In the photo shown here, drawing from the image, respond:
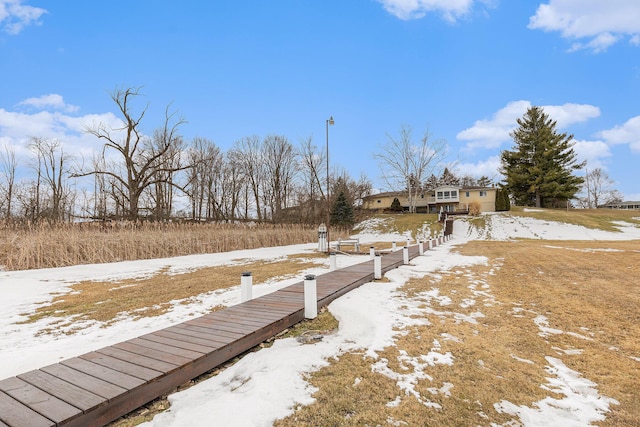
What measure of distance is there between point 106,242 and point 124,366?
10.4 m

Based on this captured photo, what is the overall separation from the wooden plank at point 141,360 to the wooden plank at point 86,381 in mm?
330

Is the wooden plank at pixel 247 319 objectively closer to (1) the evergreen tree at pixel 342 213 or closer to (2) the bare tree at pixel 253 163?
(1) the evergreen tree at pixel 342 213

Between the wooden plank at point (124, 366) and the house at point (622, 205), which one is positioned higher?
the house at point (622, 205)

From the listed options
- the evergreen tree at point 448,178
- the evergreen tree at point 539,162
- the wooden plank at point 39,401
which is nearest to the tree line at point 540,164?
the evergreen tree at point 539,162

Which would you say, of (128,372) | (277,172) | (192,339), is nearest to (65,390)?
(128,372)

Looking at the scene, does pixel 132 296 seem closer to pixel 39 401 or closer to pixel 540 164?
pixel 39 401

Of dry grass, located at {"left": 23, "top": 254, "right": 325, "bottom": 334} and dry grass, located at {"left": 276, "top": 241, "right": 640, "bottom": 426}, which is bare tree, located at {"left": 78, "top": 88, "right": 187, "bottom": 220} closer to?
dry grass, located at {"left": 23, "top": 254, "right": 325, "bottom": 334}

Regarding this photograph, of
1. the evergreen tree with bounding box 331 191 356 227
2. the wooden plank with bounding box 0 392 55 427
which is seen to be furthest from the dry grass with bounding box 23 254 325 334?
the evergreen tree with bounding box 331 191 356 227

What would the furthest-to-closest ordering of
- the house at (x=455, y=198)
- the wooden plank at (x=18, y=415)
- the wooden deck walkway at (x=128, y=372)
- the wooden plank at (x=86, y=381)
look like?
the house at (x=455, y=198), the wooden plank at (x=86, y=381), the wooden deck walkway at (x=128, y=372), the wooden plank at (x=18, y=415)

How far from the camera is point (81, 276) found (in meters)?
8.43

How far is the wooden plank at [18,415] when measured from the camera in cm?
Answer: 184

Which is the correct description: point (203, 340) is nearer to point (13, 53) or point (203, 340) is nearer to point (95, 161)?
point (13, 53)

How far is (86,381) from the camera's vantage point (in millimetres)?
2379

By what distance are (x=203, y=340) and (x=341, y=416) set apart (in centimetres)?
176
